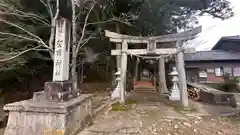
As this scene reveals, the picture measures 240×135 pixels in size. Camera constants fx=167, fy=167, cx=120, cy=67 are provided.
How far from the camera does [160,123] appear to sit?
465 centimetres

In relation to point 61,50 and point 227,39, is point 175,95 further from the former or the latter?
point 227,39

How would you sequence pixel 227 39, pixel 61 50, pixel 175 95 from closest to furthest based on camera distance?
pixel 61 50 < pixel 175 95 < pixel 227 39

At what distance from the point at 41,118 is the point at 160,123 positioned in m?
3.05

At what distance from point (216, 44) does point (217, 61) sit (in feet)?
26.9

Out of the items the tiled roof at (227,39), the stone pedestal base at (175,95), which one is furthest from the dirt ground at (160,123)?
the tiled roof at (227,39)

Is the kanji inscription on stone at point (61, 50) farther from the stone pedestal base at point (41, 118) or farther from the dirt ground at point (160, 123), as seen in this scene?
the dirt ground at point (160, 123)

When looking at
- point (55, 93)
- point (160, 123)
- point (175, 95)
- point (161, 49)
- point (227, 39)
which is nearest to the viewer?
point (55, 93)

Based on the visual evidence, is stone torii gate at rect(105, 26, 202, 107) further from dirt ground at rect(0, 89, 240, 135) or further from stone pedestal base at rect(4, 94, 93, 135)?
stone pedestal base at rect(4, 94, 93, 135)

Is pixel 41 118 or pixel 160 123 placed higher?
pixel 41 118

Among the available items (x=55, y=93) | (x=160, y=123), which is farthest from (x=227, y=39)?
(x=55, y=93)

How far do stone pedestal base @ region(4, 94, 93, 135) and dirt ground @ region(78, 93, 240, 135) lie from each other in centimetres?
61

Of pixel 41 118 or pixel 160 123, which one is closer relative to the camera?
pixel 41 118

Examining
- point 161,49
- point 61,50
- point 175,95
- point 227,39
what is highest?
point 227,39

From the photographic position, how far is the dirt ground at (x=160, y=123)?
403 cm
